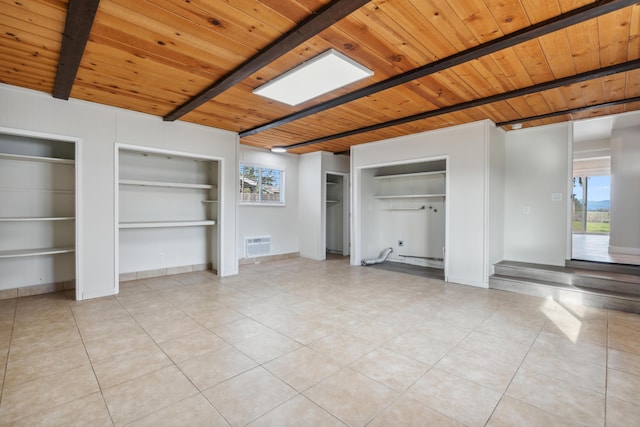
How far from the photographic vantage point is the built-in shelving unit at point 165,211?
4773mm

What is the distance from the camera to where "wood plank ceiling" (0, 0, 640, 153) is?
80.4 inches

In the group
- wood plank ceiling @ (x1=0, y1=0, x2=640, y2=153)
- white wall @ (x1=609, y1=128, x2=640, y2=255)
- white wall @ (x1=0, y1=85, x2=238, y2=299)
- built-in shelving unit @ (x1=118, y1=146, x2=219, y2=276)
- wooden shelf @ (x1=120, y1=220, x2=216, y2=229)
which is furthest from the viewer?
white wall @ (x1=609, y1=128, x2=640, y2=255)

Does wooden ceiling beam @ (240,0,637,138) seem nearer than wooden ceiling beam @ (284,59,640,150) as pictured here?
Yes

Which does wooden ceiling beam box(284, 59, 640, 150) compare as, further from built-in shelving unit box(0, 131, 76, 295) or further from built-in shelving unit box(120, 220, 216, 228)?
built-in shelving unit box(0, 131, 76, 295)

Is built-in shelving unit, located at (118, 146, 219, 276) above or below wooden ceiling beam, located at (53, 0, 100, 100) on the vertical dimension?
below

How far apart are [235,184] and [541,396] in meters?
4.89

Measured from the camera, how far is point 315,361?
2352 millimetres

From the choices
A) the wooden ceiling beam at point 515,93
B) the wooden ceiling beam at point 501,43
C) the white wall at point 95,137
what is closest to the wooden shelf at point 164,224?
the white wall at point 95,137

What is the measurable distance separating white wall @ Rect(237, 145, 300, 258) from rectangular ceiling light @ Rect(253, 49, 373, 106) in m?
3.20

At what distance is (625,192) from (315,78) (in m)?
7.03

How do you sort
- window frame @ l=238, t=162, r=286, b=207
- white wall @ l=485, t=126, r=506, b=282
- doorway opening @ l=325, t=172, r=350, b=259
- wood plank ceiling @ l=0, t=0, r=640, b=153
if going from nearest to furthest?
wood plank ceiling @ l=0, t=0, r=640, b=153 → white wall @ l=485, t=126, r=506, b=282 → window frame @ l=238, t=162, r=286, b=207 → doorway opening @ l=325, t=172, r=350, b=259

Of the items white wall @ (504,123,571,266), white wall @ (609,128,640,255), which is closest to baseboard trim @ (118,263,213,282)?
white wall @ (504,123,571,266)

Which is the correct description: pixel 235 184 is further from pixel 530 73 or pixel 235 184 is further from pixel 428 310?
pixel 530 73

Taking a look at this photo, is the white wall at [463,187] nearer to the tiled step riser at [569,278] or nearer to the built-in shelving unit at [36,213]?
the tiled step riser at [569,278]
